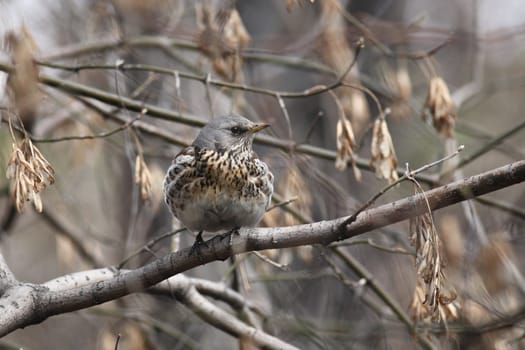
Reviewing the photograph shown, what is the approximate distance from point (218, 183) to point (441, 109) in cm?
124

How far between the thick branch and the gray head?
0.77 meters

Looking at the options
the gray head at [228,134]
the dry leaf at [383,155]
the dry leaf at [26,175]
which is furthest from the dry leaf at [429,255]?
the gray head at [228,134]

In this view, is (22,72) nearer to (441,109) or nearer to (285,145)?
(285,145)

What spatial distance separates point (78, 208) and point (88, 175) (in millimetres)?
3800

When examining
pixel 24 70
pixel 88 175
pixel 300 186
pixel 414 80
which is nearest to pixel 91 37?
pixel 300 186

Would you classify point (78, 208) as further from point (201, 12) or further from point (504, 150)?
point (504, 150)

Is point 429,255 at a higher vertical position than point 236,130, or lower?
lower

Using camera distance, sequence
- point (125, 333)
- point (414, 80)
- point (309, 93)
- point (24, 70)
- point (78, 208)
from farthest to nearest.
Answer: point (414, 80) < point (78, 208) < point (125, 333) < point (309, 93) < point (24, 70)

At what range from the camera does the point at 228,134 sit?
4383 millimetres

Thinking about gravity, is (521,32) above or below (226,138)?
above

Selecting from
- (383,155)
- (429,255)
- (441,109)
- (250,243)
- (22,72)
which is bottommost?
(429,255)

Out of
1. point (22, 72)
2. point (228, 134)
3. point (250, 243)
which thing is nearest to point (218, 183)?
point (228, 134)

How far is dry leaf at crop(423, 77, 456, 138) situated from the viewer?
4062 millimetres

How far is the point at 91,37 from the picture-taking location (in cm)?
601
